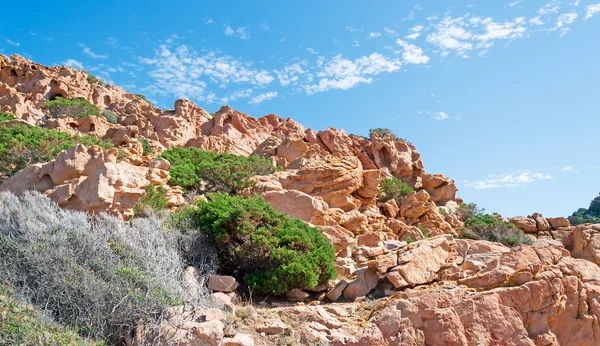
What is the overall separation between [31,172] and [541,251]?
11936 mm

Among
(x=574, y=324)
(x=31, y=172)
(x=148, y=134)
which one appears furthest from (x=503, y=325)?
(x=148, y=134)

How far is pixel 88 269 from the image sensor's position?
647 centimetres

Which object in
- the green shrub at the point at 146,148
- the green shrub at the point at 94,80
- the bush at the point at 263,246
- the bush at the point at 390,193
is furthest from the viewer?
the green shrub at the point at 94,80

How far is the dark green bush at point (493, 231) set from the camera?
22297 millimetres

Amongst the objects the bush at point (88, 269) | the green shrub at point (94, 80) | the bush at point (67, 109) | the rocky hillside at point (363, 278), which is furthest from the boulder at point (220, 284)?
the green shrub at point (94, 80)

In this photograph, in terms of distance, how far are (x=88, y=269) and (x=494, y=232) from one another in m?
21.5

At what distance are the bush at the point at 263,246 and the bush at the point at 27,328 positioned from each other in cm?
397

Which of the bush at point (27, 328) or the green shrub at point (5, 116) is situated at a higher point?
the green shrub at point (5, 116)

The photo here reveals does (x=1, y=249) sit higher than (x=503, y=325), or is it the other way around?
(x=1, y=249)

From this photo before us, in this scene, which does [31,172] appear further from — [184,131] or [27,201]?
[184,131]

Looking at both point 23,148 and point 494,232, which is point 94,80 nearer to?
point 23,148

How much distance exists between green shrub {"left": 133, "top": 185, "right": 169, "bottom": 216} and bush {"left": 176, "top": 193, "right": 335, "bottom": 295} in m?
0.76

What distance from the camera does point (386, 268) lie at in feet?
29.7

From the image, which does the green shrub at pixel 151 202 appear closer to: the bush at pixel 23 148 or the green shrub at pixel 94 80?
the bush at pixel 23 148
